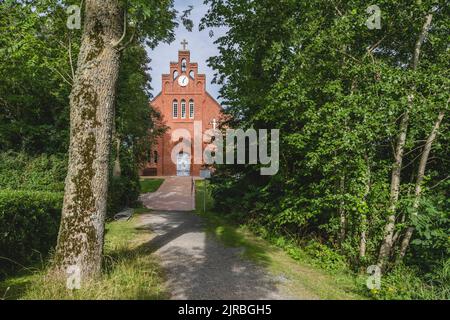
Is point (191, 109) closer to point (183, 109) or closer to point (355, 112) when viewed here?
point (183, 109)

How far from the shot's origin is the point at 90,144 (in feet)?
16.2

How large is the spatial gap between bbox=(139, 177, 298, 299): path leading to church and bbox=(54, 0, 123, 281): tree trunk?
1523mm

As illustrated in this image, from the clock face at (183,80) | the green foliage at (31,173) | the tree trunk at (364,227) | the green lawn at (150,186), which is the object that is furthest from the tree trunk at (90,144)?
the clock face at (183,80)

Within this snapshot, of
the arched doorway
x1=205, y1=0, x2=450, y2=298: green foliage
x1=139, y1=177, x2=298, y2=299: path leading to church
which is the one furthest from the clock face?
x1=205, y1=0, x2=450, y2=298: green foliage

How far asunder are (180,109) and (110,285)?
31.8 metres

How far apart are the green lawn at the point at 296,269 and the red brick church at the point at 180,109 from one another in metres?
24.7

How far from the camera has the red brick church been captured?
3462 centimetres

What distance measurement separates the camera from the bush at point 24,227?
5723 mm

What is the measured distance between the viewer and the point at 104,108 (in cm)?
507

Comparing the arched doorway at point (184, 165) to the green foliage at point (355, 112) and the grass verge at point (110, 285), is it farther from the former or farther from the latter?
the grass verge at point (110, 285)

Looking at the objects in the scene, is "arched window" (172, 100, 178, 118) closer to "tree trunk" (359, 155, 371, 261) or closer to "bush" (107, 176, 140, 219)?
"bush" (107, 176, 140, 219)

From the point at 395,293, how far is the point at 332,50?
4941mm

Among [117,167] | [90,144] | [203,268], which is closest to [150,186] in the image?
[117,167]

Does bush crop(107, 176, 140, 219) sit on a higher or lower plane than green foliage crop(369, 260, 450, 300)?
higher
